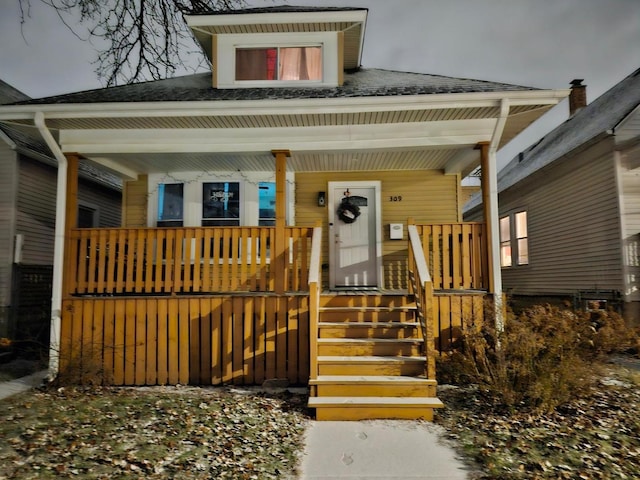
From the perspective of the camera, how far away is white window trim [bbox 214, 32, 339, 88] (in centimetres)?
789

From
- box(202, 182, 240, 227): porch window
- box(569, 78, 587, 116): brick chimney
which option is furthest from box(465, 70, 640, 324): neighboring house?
box(202, 182, 240, 227): porch window

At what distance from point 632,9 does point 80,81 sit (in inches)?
577

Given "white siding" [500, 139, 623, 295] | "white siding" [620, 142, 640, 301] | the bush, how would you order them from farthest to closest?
"white siding" [500, 139, 623, 295], "white siding" [620, 142, 640, 301], the bush

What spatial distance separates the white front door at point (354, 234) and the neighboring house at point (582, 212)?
12.7 ft

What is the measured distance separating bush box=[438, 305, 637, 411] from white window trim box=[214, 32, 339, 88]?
16.5ft

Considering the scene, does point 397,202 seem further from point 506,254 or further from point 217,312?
point 506,254

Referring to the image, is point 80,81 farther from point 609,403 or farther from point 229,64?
point 609,403

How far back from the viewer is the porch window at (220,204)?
848 cm

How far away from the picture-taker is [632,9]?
11.3 m

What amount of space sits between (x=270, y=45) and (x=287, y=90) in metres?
1.33

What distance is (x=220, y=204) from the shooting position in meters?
8.54

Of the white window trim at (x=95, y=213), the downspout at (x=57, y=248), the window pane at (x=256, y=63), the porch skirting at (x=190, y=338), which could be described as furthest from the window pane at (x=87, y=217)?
the window pane at (x=256, y=63)

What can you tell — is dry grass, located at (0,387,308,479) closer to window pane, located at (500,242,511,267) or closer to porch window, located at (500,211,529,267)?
porch window, located at (500,211,529,267)

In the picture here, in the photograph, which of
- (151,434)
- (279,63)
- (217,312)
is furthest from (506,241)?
(151,434)
